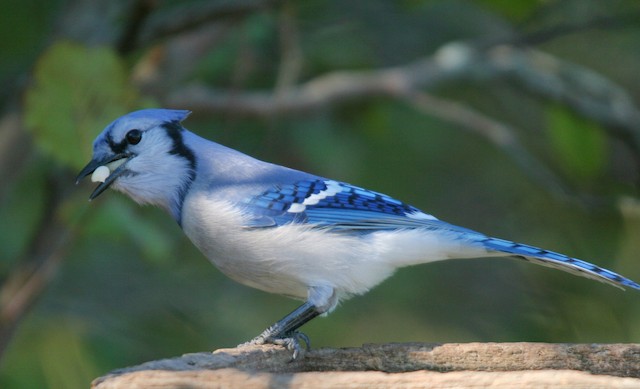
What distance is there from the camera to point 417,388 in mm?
2033

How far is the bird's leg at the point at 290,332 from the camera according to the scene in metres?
2.71

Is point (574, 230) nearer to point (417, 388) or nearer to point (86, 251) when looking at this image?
point (86, 251)

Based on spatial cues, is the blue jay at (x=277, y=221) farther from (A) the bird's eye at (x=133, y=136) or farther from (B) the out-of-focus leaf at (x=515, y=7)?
(B) the out-of-focus leaf at (x=515, y=7)

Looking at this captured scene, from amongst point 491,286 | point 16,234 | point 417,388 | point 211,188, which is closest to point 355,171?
point 491,286

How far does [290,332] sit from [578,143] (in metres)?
2.38

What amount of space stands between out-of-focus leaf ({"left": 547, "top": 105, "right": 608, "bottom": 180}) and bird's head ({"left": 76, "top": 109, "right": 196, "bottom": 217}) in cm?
225

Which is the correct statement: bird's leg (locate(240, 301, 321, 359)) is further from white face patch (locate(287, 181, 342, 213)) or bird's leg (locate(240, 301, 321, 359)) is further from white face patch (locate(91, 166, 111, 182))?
white face patch (locate(91, 166, 111, 182))

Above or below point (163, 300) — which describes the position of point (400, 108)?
above

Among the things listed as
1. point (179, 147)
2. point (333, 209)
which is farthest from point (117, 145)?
point (333, 209)

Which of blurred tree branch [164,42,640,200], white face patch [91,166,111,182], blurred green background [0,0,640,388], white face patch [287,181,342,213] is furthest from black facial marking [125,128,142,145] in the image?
blurred tree branch [164,42,640,200]

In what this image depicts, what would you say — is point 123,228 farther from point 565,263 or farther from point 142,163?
point 565,263

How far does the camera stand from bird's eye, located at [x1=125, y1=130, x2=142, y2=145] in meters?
3.04

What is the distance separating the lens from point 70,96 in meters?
3.20

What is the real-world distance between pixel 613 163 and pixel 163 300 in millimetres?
2688
